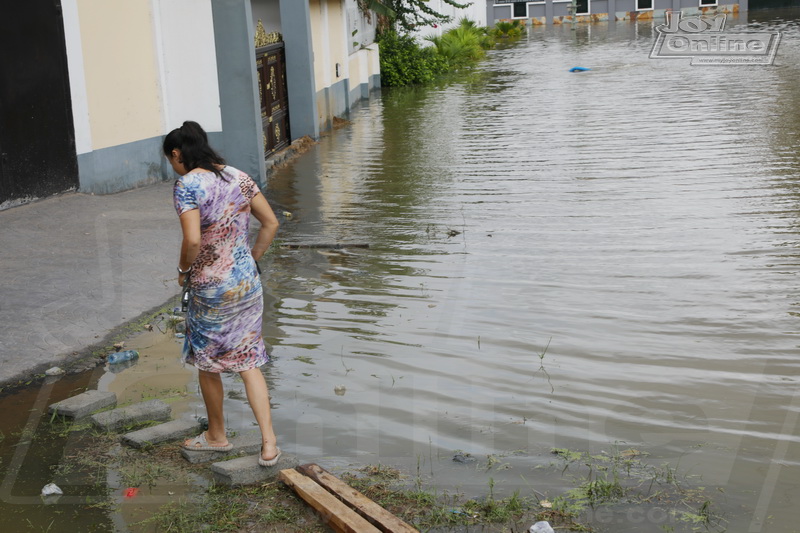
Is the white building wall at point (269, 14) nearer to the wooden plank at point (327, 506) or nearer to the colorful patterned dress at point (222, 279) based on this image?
the colorful patterned dress at point (222, 279)

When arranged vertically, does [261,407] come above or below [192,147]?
below

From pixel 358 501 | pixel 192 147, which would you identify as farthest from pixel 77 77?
pixel 358 501

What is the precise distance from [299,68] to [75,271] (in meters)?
10.6

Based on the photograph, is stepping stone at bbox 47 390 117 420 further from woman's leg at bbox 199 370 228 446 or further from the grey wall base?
the grey wall base

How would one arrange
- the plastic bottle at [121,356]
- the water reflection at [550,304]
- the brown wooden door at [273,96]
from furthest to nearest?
the brown wooden door at [273,96], the plastic bottle at [121,356], the water reflection at [550,304]

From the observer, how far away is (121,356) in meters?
6.37

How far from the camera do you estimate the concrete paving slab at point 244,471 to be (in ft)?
14.7

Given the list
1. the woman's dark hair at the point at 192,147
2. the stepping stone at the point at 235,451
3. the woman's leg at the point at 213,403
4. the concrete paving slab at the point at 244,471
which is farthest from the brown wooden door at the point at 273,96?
the concrete paving slab at the point at 244,471

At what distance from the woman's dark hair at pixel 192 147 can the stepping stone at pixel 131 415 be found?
62.1 inches

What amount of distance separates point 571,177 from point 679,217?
9.78 ft

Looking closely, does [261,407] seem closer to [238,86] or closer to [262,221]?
[262,221]

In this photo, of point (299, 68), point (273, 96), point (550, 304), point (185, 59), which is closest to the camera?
point (550, 304)

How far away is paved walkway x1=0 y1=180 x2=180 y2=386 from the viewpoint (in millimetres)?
6570

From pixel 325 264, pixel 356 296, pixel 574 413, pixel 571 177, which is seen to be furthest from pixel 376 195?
pixel 574 413
